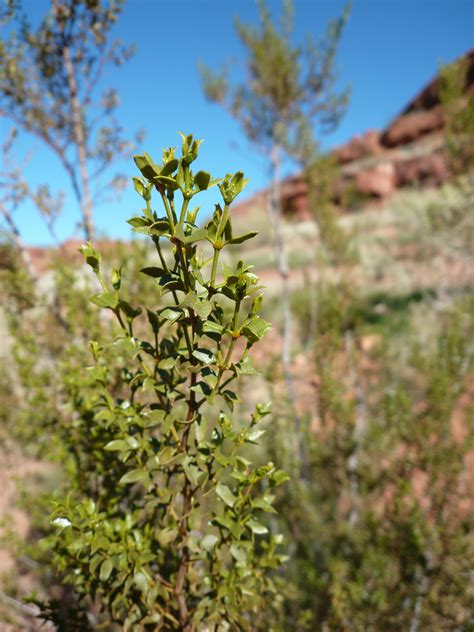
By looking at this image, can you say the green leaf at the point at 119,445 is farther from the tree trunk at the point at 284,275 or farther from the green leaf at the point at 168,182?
the tree trunk at the point at 284,275

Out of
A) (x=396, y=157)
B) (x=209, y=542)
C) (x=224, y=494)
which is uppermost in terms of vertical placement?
(x=396, y=157)

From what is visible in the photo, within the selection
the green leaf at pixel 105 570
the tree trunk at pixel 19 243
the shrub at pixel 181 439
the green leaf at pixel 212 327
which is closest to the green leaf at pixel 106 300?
the shrub at pixel 181 439

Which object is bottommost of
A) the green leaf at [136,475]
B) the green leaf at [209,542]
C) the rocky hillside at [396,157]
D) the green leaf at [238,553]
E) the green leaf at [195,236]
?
the green leaf at [209,542]

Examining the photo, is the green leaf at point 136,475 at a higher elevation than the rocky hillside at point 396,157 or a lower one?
lower

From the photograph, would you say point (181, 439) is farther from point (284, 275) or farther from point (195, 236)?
point (284, 275)

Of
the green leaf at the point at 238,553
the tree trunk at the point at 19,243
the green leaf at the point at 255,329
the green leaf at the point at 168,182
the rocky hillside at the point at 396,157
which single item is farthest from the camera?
the rocky hillside at the point at 396,157

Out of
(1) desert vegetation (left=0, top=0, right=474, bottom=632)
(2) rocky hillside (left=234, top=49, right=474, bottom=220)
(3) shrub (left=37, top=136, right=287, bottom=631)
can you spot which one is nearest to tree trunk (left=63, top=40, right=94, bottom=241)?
(1) desert vegetation (left=0, top=0, right=474, bottom=632)

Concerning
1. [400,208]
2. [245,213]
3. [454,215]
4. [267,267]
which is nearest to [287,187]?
[245,213]

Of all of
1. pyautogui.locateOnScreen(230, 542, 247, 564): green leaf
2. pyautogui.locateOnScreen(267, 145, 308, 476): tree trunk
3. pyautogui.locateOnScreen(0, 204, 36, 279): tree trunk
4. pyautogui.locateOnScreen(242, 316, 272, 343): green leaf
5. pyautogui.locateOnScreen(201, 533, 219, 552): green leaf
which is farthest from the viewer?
pyautogui.locateOnScreen(267, 145, 308, 476): tree trunk

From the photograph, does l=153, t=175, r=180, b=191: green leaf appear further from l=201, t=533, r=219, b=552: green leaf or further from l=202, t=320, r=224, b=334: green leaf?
l=201, t=533, r=219, b=552: green leaf

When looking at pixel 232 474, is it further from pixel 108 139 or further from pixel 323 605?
pixel 108 139

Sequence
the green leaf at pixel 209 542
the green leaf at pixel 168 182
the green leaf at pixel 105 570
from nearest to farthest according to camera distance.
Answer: the green leaf at pixel 168 182
the green leaf at pixel 105 570
the green leaf at pixel 209 542

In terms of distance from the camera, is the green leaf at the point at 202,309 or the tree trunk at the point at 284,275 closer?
the green leaf at the point at 202,309

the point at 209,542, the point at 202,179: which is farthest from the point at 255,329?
the point at 209,542
